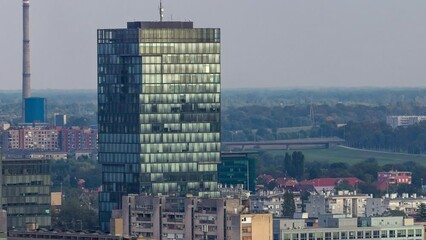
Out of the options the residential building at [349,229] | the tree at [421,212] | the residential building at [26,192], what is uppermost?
the residential building at [26,192]

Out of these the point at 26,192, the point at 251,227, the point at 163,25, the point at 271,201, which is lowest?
the point at 271,201

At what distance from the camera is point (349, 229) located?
128 meters

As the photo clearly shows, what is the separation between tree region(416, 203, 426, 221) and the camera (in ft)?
→ 521

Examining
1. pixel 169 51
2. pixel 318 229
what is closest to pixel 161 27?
pixel 169 51

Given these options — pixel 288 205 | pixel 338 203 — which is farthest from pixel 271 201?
pixel 288 205

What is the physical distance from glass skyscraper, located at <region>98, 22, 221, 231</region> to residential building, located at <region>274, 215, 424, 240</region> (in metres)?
10.9

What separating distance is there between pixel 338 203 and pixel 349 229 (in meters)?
58.9

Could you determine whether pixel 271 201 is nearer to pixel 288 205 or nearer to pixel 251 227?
pixel 288 205

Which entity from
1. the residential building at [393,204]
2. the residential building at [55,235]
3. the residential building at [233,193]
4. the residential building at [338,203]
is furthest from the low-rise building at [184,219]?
the residential building at [393,204]

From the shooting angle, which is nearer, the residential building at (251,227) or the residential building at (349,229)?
the residential building at (251,227)

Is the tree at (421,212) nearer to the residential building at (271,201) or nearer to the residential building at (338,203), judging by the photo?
the residential building at (338,203)

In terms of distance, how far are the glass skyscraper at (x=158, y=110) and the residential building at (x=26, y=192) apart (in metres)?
5.77

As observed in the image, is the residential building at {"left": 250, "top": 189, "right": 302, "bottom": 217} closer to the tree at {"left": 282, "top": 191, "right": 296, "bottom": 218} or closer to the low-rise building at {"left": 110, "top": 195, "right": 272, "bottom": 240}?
the tree at {"left": 282, "top": 191, "right": 296, "bottom": 218}

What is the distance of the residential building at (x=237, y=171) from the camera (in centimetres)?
18788
